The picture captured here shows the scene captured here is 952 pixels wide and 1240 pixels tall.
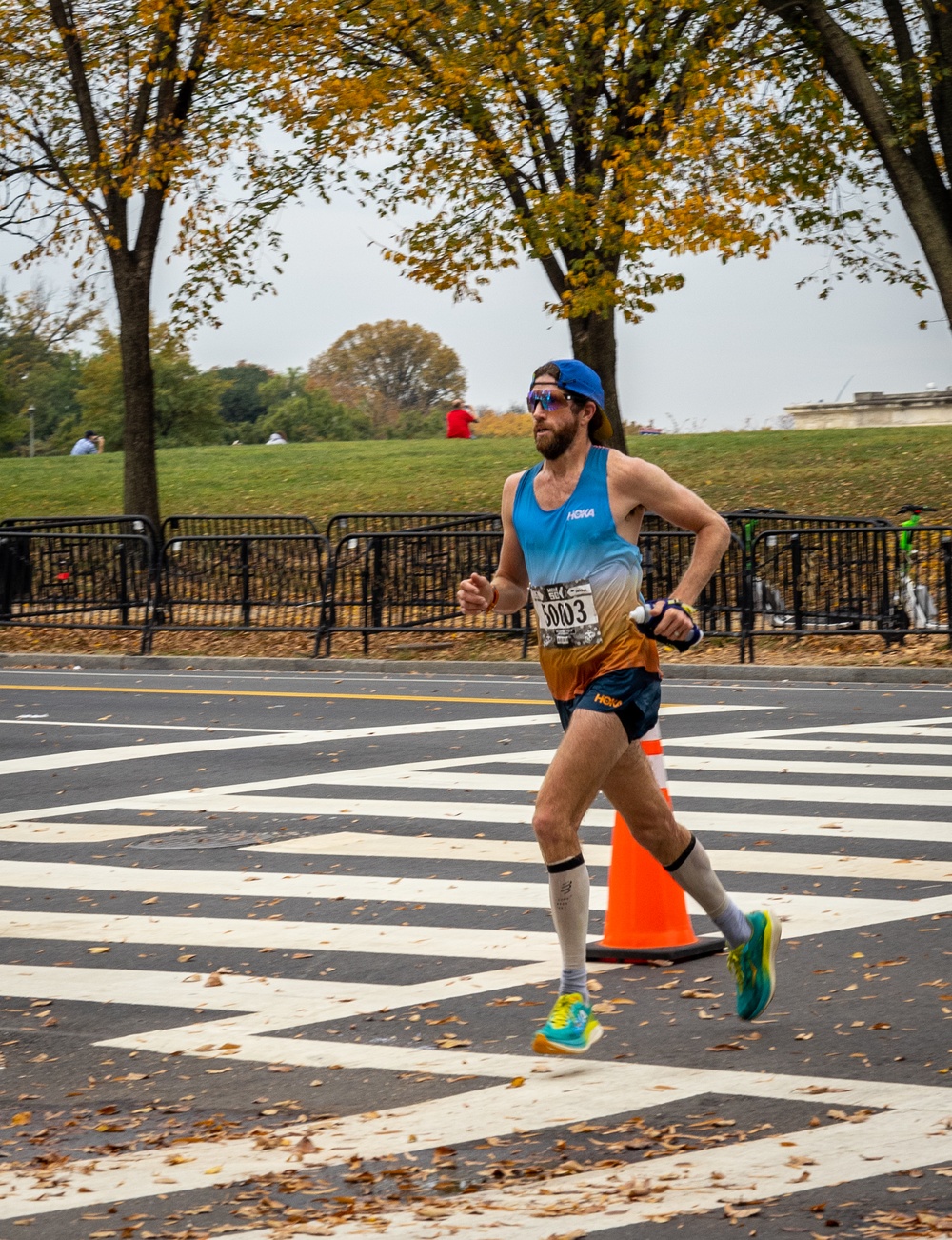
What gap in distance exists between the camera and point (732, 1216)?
451 centimetres

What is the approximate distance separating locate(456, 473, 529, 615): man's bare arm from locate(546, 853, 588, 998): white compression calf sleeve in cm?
89

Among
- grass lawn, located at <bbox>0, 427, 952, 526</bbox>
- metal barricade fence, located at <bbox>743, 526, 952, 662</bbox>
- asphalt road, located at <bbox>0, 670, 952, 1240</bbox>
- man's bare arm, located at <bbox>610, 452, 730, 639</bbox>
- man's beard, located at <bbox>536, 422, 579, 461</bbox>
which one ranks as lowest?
asphalt road, located at <bbox>0, 670, 952, 1240</bbox>

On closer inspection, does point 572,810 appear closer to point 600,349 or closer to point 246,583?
point 246,583

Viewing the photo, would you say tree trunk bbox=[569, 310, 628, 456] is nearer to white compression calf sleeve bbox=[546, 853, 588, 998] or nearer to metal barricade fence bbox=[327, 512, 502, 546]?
metal barricade fence bbox=[327, 512, 502, 546]

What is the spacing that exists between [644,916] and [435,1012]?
3.38 ft

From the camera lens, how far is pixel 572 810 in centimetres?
605

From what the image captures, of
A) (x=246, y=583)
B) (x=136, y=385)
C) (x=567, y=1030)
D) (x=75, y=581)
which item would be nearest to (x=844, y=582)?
(x=246, y=583)

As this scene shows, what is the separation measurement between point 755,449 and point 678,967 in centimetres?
3053

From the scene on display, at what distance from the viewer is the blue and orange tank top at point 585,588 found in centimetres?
616

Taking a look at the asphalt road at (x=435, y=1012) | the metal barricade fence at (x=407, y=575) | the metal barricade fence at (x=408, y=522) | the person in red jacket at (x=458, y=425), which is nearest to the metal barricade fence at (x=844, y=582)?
the metal barricade fence at (x=407, y=575)

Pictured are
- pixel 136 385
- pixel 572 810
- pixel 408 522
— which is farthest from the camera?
pixel 136 385

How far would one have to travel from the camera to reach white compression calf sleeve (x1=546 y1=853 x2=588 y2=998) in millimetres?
6066

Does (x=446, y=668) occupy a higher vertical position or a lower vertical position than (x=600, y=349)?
lower

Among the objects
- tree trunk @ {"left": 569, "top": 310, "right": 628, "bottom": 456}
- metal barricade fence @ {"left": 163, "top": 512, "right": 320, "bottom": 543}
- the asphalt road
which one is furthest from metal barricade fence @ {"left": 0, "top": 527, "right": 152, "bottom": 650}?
the asphalt road
